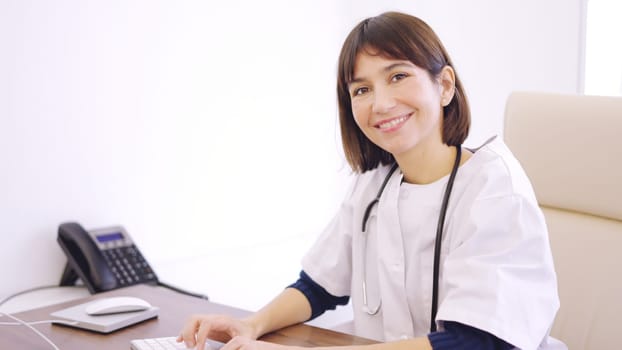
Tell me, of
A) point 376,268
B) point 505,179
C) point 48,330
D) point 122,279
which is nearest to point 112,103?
point 122,279

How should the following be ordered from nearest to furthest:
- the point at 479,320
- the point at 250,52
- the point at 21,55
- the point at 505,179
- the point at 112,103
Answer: the point at 479,320 < the point at 505,179 < the point at 21,55 < the point at 112,103 < the point at 250,52

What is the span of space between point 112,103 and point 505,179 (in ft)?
3.98

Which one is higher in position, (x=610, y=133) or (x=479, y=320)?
(x=610, y=133)

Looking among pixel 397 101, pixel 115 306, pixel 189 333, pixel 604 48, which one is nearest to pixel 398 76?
pixel 397 101

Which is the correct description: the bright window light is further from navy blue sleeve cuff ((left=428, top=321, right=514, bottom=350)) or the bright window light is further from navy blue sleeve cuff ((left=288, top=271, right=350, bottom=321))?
navy blue sleeve cuff ((left=428, top=321, right=514, bottom=350))

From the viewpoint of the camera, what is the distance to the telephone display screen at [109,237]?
182 centimetres

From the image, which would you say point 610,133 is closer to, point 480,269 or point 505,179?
point 505,179

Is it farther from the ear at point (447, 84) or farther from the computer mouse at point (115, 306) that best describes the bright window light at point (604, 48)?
the computer mouse at point (115, 306)

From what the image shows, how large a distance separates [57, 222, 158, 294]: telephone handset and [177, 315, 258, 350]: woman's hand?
0.63 metres

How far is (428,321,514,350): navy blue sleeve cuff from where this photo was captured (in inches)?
38.7

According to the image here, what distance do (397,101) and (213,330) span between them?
50 cm

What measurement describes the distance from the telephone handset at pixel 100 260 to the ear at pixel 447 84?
967 millimetres

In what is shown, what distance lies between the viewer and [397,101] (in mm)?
1162

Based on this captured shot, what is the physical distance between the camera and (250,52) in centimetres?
224
